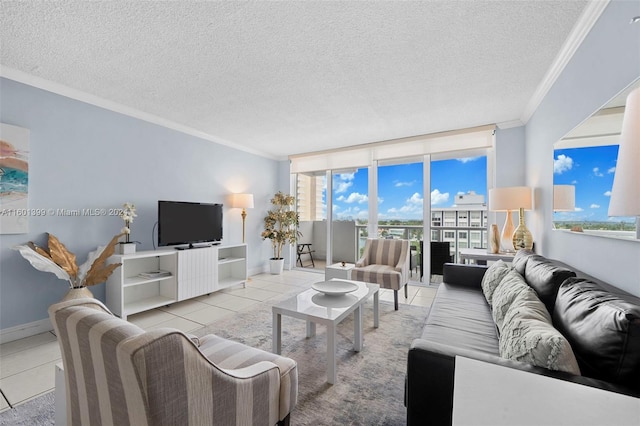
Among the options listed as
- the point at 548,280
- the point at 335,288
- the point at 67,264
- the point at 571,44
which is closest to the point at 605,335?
the point at 548,280

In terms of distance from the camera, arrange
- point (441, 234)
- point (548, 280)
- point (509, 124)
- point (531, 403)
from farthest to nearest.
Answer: point (441, 234) < point (509, 124) < point (548, 280) < point (531, 403)

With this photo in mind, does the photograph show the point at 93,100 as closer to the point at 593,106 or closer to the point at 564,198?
the point at 593,106

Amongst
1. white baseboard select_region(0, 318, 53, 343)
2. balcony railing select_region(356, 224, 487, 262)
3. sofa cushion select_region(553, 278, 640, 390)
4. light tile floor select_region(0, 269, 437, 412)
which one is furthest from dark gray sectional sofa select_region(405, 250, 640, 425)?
white baseboard select_region(0, 318, 53, 343)

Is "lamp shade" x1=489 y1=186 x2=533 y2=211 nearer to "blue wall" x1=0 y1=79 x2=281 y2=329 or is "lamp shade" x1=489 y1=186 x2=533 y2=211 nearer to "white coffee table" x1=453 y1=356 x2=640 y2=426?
"white coffee table" x1=453 y1=356 x2=640 y2=426

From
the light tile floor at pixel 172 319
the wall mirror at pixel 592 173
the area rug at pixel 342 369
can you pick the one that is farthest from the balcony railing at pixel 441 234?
the wall mirror at pixel 592 173

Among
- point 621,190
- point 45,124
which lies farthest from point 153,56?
point 621,190

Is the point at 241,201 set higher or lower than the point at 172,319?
higher

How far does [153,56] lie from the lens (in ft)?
7.24

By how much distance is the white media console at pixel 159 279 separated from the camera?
9.43 feet

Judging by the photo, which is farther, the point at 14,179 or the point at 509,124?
the point at 509,124

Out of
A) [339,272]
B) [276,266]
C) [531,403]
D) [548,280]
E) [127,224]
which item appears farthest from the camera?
[276,266]

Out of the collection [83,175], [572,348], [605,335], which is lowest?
[572,348]

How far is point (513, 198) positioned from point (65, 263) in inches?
181

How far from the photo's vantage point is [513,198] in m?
2.97
